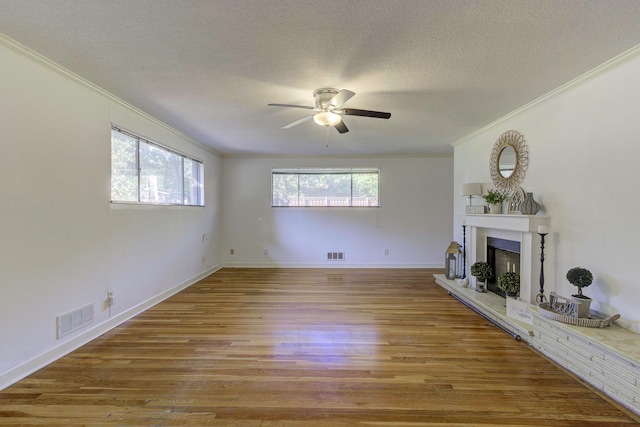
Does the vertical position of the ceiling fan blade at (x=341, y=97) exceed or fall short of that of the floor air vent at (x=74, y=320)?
it exceeds it

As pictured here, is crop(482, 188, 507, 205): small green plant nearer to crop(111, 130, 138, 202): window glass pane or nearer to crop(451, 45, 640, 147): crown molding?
crop(451, 45, 640, 147): crown molding

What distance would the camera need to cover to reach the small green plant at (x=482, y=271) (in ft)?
11.9

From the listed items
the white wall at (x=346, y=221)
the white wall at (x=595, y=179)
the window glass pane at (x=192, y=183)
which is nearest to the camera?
the white wall at (x=595, y=179)

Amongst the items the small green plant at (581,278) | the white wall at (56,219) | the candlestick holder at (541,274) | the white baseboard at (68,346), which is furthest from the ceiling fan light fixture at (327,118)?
Result: the white baseboard at (68,346)

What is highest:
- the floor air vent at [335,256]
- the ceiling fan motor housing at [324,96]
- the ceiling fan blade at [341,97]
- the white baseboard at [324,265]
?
the ceiling fan motor housing at [324,96]

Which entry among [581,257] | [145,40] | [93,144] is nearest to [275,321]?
[93,144]

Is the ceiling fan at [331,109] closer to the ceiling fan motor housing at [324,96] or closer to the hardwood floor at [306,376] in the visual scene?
the ceiling fan motor housing at [324,96]

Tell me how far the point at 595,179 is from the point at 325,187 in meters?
4.24

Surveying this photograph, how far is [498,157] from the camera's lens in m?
3.54

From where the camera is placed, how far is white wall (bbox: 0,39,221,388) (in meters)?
1.96

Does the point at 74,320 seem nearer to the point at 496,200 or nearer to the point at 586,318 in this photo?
the point at 586,318

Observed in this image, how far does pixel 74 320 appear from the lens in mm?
2447

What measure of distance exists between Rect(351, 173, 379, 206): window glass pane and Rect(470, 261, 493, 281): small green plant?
2555 mm

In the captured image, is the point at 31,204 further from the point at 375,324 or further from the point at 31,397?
the point at 375,324
